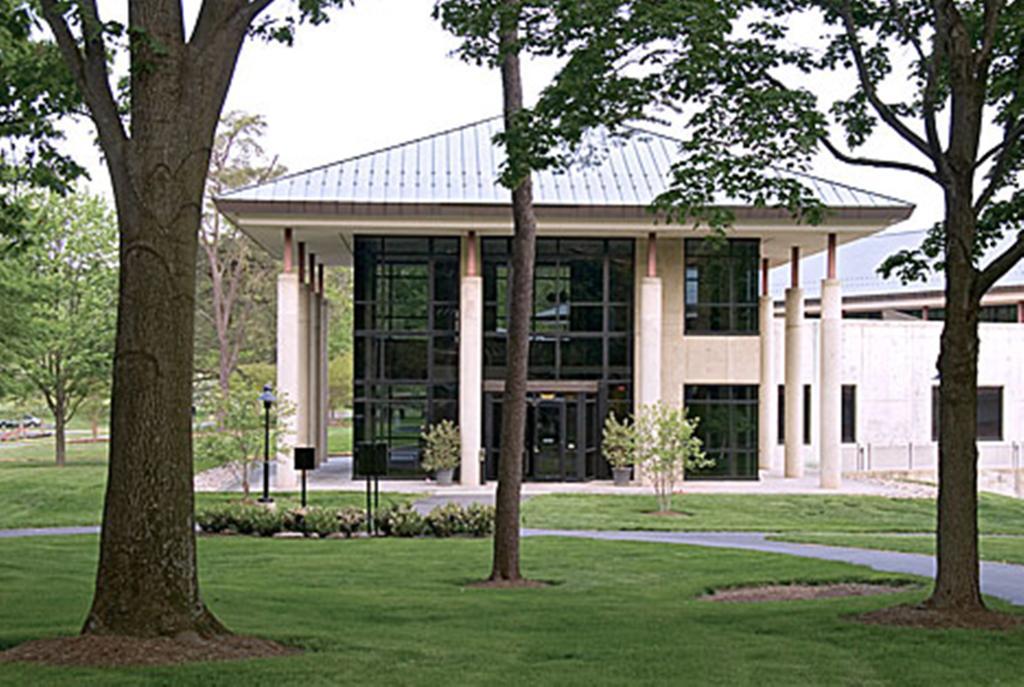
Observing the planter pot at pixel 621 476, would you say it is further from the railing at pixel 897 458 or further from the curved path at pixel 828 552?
the curved path at pixel 828 552

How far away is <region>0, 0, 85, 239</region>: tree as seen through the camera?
1503cm

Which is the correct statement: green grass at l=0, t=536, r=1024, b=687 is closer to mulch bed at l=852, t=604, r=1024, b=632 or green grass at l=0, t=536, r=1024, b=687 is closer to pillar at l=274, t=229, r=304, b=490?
mulch bed at l=852, t=604, r=1024, b=632

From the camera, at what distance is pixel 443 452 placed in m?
41.8

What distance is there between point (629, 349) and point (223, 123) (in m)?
36.6

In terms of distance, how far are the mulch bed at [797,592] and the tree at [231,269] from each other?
5236 cm

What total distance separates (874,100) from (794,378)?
33.0 meters

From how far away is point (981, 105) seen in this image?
13867mm

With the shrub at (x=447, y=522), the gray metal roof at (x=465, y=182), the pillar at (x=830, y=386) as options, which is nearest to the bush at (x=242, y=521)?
the shrub at (x=447, y=522)

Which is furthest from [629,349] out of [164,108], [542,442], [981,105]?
[164,108]

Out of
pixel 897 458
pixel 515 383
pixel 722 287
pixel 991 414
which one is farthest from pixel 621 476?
pixel 515 383

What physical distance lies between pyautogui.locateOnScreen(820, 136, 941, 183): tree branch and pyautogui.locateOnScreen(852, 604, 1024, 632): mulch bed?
4179 millimetres

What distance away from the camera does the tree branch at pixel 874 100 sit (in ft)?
46.4

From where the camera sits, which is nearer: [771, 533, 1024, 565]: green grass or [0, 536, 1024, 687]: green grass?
[0, 536, 1024, 687]: green grass

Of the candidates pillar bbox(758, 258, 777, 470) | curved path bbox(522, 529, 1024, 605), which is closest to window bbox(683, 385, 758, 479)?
pillar bbox(758, 258, 777, 470)
